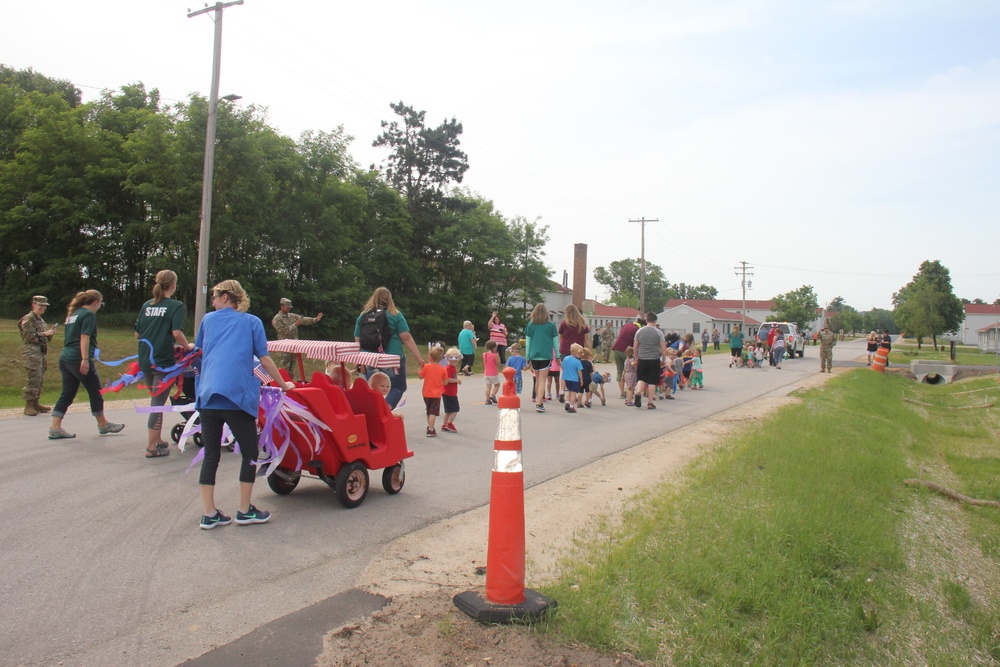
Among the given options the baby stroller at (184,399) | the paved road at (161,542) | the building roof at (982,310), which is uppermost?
the building roof at (982,310)

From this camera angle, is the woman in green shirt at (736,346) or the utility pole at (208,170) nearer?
the utility pole at (208,170)

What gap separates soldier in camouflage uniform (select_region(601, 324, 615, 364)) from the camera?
30281 millimetres

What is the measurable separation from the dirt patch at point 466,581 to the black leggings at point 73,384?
5.42 m

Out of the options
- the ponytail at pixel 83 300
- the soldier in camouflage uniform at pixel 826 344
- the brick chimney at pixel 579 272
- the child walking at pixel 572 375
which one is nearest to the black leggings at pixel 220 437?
the ponytail at pixel 83 300

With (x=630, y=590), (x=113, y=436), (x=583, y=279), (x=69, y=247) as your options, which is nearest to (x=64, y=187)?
(x=69, y=247)

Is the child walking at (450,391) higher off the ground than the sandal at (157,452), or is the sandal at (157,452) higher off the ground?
the child walking at (450,391)

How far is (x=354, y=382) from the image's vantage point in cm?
670

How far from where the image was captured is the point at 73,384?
8.82 m

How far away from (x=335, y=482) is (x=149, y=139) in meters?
30.1

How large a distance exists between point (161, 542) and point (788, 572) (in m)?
4.22

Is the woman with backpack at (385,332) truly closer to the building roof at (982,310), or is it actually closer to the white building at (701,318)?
the white building at (701,318)

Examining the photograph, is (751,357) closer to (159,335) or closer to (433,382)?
(433,382)

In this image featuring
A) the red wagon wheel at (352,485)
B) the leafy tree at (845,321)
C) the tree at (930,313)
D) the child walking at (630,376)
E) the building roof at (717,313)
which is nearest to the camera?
the red wagon wheel at (352,485)

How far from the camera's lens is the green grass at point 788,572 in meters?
3.81
